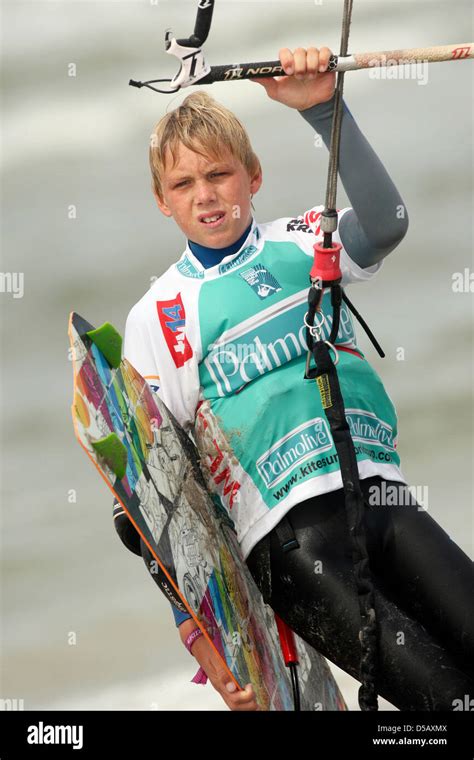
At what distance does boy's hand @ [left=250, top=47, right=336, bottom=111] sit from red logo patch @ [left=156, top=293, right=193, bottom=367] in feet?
1.29

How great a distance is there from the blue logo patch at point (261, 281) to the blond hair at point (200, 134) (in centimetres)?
19

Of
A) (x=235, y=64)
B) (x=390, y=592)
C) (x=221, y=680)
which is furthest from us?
(x=221, y=680)

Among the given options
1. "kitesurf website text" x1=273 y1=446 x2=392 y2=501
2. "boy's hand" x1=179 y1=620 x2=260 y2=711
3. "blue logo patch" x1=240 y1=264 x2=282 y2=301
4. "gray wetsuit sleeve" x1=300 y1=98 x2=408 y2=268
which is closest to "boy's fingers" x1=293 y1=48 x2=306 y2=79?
"gray wetsuit sleeve" x1=300 y1=98 x2=408 y2=268

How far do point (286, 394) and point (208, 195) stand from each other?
14.4 inches

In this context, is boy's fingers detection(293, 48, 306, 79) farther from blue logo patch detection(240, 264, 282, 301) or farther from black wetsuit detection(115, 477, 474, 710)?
black wetsuit detection(115, 477, 474, 710)

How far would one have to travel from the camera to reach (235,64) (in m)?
2.09

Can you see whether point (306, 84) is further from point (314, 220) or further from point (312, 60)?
point (314, 220)

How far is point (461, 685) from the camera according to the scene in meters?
2.10

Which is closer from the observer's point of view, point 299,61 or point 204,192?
point 299,61

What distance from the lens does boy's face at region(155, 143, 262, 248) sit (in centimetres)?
230

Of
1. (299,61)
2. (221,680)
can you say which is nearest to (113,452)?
(221,680)
